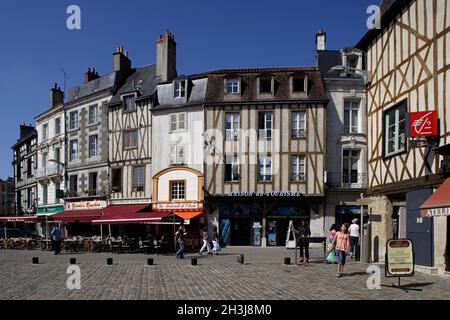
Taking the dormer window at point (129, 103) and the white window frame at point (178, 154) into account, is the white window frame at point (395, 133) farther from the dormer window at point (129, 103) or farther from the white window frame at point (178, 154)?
the dormer window at point (129, 103)

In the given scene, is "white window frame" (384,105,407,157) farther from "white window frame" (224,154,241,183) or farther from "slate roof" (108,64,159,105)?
"slate roof" (108,64,159,105)

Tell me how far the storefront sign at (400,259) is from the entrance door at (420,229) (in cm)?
289

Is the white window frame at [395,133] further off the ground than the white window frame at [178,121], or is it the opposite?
the white window frame at [178,121]

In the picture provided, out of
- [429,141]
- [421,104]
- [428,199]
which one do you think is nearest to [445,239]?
[428,199]

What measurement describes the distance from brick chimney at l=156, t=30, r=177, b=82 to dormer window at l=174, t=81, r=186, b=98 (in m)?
1.05

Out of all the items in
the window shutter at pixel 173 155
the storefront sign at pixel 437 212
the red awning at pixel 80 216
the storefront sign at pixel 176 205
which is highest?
the window shutter at pixel 173 155

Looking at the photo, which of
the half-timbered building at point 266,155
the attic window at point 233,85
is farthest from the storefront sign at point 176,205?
the attic window at point 233,85

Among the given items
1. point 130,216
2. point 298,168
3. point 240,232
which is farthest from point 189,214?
point 298,168

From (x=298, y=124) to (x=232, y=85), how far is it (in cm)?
415

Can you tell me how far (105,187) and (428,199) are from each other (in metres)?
21.1

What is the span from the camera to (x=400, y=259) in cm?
908

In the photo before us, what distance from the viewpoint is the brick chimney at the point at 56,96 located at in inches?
1369

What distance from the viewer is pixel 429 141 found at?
11562 millimetres
